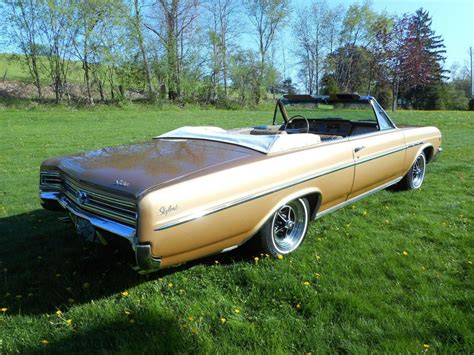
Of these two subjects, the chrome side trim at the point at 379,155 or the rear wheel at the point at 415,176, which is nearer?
the chrome side trim at the point at 379,155

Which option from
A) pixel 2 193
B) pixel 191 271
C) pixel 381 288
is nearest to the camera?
pixel 381 288

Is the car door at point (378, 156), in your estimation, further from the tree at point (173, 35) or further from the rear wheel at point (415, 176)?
the tree at point (173, 35)

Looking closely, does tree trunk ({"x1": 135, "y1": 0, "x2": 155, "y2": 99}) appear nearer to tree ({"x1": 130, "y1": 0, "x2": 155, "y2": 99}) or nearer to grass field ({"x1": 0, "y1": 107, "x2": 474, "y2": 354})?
tree ({"x1": 130, "y1": 0, "x2": 155, "y2": 99})

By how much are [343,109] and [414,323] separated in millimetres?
2958

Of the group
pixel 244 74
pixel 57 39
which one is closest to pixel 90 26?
pixel 57 39

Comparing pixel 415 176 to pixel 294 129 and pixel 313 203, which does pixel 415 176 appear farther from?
pixel 313 203

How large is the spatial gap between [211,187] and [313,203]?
126 cm

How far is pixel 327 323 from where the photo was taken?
7.72 feet

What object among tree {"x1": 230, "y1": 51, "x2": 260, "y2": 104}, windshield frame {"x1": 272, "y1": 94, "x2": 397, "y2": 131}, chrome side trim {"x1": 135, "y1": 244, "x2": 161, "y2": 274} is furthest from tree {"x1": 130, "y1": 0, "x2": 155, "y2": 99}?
chrome side trim {"x1": 135, "y1": 244, "x2": 161, "y2": 274}

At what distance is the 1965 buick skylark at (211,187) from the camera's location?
2.34m

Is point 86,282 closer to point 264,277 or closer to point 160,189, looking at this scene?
point 160,189

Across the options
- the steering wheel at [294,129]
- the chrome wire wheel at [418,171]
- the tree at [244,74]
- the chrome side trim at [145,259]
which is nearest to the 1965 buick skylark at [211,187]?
the chrome side trim at [145,259]

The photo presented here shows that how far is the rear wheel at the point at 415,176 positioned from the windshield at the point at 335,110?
40.5 inches

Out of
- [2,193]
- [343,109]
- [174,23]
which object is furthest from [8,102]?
[343,109]
